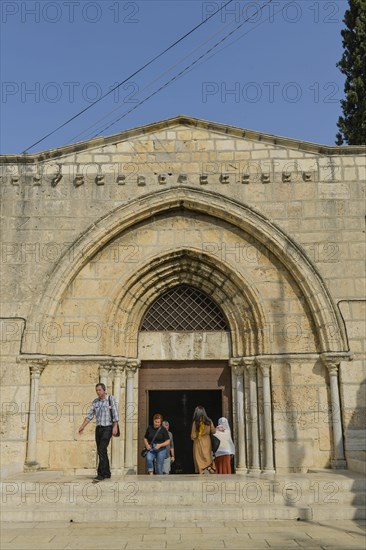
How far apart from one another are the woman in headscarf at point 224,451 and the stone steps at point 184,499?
5.01 ft

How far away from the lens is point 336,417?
864 centimetres

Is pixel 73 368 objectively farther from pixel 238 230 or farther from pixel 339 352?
pixel 339 352

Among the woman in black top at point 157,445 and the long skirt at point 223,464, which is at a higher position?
the woman in black top at point 157,445

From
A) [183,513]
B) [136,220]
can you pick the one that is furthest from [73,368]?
[183,513]

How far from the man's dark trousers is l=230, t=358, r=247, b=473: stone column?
104 inches

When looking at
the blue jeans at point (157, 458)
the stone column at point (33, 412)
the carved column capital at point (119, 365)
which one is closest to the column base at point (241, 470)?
the blue jeans at point (157, 458)

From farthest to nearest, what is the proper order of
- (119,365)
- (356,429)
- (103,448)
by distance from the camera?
(119,365) < (356,429) < (103,448)

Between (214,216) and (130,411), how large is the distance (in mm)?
3700

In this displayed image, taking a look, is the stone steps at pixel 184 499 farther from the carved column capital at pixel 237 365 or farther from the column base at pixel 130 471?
the carved column capital at pixel 237 365

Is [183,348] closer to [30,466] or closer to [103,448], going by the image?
[103,448]

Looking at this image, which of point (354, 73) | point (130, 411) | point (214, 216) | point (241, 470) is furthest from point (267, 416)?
point (354, 73)

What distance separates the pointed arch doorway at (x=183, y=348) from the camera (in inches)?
379

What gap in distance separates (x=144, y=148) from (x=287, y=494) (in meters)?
6.22

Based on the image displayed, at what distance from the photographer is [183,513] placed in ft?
20.6
